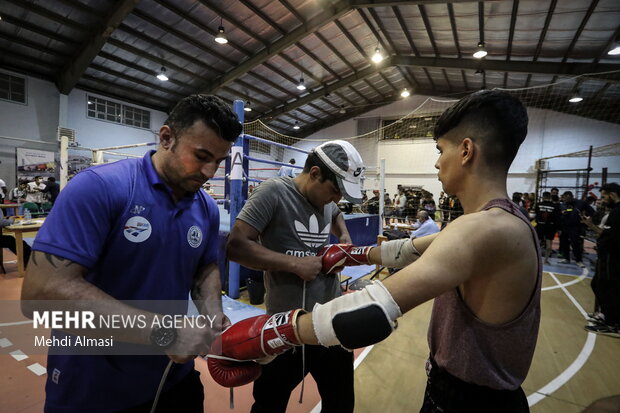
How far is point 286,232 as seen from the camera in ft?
4.98

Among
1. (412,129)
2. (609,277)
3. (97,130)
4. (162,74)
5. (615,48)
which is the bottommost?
(609,277)

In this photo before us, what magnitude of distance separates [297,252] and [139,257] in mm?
743

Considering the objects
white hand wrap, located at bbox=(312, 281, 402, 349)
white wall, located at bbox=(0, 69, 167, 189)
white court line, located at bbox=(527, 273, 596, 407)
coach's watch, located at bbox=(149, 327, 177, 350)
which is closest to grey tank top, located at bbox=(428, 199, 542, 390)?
white hand wrap, located at bbox=(312, 281, 402, 349)

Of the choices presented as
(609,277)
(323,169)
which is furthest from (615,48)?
(323,169)

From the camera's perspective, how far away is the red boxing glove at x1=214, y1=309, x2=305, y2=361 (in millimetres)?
878

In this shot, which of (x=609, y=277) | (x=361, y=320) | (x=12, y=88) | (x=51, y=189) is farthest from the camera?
(x=12, y=88)

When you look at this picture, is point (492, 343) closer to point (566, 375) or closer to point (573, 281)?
point (566, 375)

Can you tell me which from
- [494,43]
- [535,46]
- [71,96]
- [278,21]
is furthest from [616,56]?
[71,96]

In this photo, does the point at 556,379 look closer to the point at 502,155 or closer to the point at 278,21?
the point at 502,155

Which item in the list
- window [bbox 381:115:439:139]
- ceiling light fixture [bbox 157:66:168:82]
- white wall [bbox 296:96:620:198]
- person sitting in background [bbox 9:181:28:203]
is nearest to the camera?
person sitting in background [bbox 9:181:28:203]

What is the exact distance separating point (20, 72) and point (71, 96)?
1555 millimetres

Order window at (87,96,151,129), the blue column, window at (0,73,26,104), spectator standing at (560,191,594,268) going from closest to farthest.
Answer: the blue column → spectator standing at (560,191,594,268) → window at (0,73,26,104) → window at (87,96,151,129)

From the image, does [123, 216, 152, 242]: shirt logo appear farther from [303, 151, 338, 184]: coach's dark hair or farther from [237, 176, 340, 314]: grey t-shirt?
[303, 151, 338, 184]: coach's dark hair

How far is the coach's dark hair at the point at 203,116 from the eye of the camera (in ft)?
3.65
